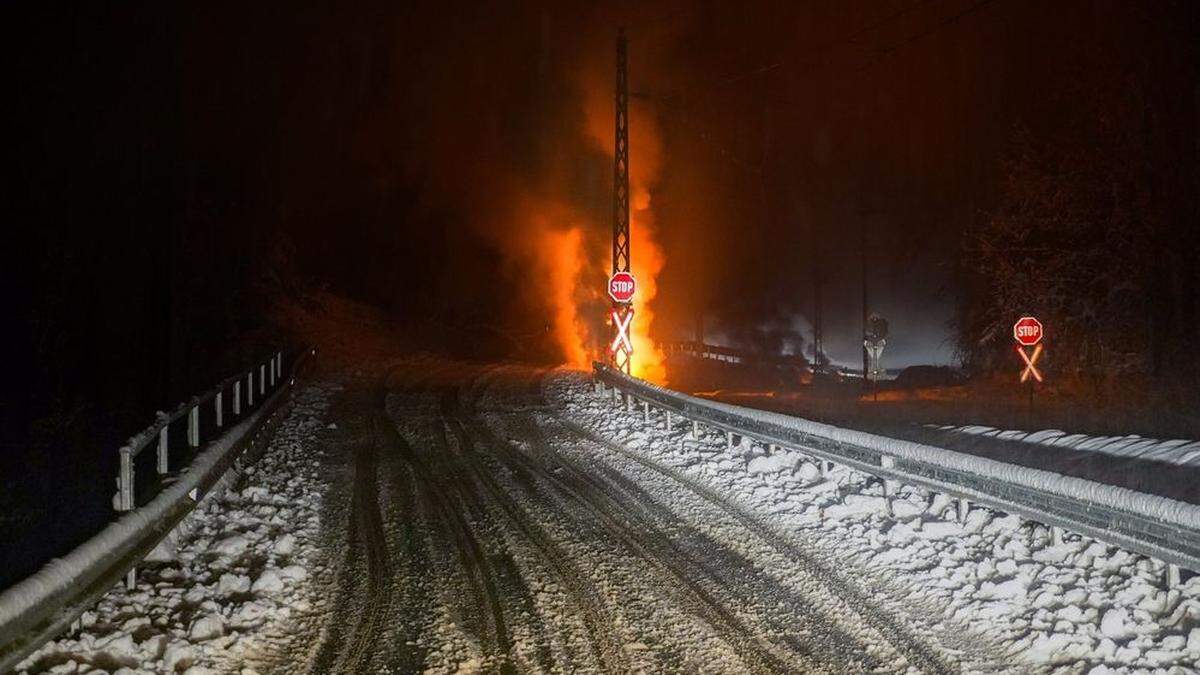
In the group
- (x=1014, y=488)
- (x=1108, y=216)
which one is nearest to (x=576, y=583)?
(x=1014, y=488)

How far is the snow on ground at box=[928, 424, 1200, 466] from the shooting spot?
9.28 metres

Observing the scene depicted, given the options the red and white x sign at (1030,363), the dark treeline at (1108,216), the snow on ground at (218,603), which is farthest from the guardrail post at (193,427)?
the dark treeline at (1108,216)

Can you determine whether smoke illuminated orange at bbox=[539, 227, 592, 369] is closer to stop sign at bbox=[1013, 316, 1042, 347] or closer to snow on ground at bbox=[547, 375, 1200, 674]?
stop sign at bbox=[1013, 316, 1042, 347]

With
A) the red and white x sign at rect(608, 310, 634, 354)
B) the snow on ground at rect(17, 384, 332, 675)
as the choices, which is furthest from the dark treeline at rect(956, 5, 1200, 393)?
the snow on ground at rect(17, 384, 332, 675)

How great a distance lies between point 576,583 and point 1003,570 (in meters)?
3.45

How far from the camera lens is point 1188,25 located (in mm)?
21547

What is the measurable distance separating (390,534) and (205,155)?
80.9 feet

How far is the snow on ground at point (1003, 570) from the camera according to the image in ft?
18.6

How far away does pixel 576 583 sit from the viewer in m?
7.18

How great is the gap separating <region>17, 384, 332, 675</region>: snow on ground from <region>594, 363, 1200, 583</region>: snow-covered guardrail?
5672 mm

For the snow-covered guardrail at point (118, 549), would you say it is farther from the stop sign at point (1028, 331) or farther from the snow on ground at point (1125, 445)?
the stop sign at point (1028, 331)

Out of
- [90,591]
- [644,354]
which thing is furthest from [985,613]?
[644,354]

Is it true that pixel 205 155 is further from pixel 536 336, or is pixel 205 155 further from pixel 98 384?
pixel 536 336

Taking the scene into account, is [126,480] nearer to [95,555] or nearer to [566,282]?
[95,555]
